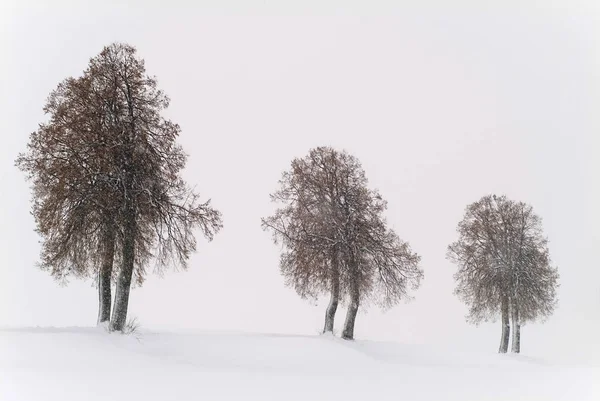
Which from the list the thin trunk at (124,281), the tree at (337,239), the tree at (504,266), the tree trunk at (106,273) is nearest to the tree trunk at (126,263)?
the thin trunk at (124,281)

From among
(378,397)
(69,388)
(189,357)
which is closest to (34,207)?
(189,357)

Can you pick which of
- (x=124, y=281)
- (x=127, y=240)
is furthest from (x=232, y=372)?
(x=127, y=240)

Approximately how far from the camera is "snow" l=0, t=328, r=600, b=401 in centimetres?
1368

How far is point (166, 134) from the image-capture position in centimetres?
2112

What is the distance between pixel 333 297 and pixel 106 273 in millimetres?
12114

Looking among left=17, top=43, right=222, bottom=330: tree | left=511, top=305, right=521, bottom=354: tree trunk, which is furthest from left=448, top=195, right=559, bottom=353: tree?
left=17, top=43, right=222, bottom=330: tree

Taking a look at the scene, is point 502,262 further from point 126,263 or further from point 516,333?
point 126,263

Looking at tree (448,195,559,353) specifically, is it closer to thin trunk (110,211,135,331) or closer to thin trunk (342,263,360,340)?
thin trunk (342,263,360,340)

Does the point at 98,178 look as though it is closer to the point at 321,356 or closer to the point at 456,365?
the point at 321,356

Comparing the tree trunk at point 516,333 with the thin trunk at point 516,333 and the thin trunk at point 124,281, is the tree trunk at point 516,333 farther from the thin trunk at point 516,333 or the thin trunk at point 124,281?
the thin trunk at point 124,281

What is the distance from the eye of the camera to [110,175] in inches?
784

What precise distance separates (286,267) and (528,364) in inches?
629

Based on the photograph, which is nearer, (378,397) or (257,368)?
(378,397)

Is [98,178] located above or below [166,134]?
below
